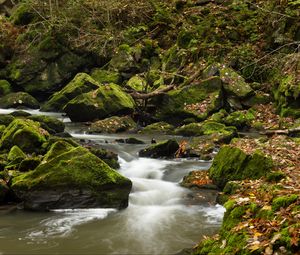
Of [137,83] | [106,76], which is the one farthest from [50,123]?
[106,76]

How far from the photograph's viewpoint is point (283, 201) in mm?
4949

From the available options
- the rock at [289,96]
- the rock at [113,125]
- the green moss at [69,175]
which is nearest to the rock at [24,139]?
the green moss at [69,175]

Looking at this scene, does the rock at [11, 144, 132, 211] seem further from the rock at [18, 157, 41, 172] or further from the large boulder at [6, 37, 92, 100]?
the large boulder at [6, 37, 92, 100]

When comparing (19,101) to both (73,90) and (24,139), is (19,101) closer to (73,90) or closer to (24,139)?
(73,90)

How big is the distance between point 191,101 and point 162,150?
16.9ft

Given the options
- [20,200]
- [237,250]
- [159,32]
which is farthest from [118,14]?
[237,250]

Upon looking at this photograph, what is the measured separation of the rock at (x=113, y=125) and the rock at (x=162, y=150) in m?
3.99

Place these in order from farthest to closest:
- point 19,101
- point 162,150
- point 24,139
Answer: point 19,101, point 162,150, point 24,139

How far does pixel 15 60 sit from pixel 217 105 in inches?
510

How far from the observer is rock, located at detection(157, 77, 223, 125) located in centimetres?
1677

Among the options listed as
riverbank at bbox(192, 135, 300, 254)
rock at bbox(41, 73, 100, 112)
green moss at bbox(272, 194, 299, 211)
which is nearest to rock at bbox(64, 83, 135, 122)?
rock at bbox(41, 73, 100, 112)

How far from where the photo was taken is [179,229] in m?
7.55

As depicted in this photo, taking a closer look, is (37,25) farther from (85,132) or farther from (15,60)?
(85,132)

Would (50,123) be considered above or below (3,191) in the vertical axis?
above
